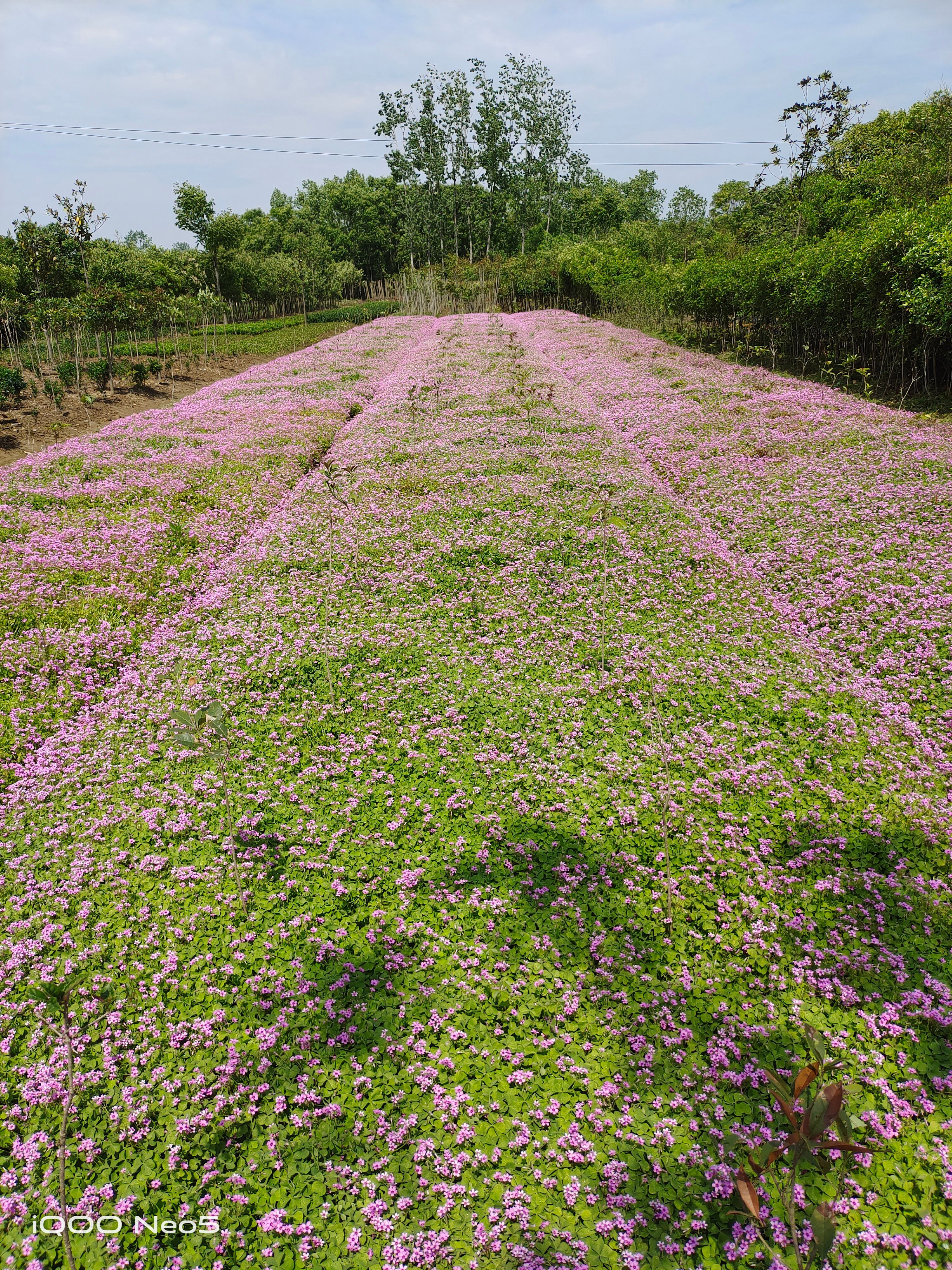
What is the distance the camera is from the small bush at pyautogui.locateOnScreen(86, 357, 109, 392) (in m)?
25.9

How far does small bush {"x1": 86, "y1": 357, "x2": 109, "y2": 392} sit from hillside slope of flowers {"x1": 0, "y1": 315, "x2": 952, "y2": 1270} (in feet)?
70.3

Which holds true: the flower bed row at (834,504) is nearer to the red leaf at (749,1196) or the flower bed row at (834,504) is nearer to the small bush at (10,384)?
the red leaf at (749,1196)

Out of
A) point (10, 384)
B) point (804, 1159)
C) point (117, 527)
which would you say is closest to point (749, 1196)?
point (804, 1159)

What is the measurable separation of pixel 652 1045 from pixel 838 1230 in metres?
1.30

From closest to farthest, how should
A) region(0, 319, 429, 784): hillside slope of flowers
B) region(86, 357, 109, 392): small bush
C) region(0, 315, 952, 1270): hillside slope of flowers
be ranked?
region(0, 315, 952, 1270): hillside slope of flowers < region(0, 319, 429, 784): hillside slope of flowers < region(86, 357, 109, 392): small bush

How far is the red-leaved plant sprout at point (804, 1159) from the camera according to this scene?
95.6 inches

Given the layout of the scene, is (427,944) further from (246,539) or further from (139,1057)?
(246,539)

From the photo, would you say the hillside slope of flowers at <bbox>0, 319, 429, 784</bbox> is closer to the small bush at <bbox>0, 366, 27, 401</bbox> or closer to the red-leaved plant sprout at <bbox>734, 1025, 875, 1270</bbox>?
the small bush at <bbox>0, 366, 27, 401</bbox>

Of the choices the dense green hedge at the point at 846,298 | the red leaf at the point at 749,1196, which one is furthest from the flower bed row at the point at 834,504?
the red leaf at the point at 749,1196

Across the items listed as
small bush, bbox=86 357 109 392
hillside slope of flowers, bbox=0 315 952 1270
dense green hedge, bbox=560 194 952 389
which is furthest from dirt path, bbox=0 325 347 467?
dense green hedge, bbox=560 194 952 389

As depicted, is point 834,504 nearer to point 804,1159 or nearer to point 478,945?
point 478,945

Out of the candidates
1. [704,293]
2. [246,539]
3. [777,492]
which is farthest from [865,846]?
[704,293]

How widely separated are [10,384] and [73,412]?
6.81 feet

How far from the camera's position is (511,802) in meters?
6.57
